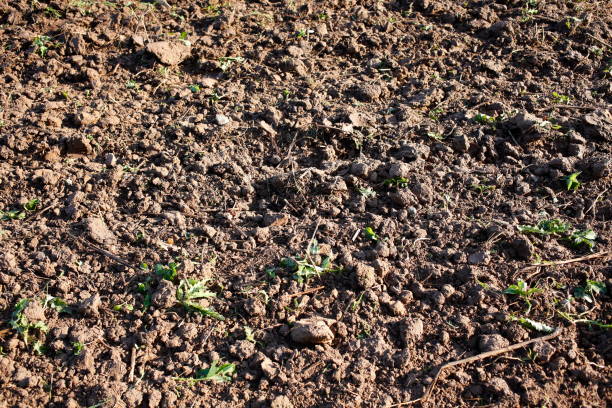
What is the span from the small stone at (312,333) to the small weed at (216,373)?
1.04 ft

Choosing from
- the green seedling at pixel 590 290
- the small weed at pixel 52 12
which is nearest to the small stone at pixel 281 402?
the green seedling at pixel 590 290

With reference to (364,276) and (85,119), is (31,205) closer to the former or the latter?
(85,119)

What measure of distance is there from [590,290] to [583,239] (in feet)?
1.07

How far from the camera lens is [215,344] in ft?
8.55

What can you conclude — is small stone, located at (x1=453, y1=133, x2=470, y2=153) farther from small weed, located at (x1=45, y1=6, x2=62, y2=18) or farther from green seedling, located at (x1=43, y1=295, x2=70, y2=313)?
small weed, located at (x1=45, y1=6, x2=62, y2=18)

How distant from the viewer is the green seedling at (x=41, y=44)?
13.4 feet

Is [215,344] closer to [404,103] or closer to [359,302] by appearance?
[359,302]

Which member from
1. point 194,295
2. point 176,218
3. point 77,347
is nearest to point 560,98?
point 176,218

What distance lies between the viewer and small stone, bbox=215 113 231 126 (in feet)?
12.1

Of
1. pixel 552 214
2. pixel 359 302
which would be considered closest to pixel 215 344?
pixel 359 302

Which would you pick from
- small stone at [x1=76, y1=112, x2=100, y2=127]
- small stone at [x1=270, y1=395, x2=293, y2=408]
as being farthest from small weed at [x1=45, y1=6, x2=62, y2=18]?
small stone at [x1=270, y1=395, x2=293, y2=408]

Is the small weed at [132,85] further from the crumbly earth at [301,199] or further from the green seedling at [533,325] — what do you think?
the green seedling at [533,325]

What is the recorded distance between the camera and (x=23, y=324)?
8.38ft

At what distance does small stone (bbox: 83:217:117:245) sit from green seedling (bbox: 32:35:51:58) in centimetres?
173
